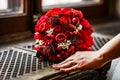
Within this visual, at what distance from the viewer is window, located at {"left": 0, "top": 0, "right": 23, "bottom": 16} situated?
140cm

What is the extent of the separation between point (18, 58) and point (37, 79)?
25 cm

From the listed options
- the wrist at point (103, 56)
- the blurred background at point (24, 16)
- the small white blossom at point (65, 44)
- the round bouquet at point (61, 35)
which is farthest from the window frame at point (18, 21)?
the wrist at point (103, 56)

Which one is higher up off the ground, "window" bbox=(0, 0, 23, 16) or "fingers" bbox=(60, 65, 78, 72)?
"window" bbox=(0, 0, 23, 16)

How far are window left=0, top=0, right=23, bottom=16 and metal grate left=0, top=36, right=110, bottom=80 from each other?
256mm

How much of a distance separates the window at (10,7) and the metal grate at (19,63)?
0.26 m

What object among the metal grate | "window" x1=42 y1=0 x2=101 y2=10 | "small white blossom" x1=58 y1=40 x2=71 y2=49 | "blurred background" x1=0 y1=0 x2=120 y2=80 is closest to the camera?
the metal grate

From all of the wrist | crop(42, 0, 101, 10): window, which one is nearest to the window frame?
crop(42, 0, 101, 10): window

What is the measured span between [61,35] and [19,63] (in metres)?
0.20

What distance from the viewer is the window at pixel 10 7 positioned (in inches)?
55.1

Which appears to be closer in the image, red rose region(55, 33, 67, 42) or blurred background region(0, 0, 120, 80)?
red rose region(55, 33, 67, 42)

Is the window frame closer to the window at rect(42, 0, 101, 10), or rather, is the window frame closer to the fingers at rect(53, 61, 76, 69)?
the window at rect(42, 0, 101, 10)

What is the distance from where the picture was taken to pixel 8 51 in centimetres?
120

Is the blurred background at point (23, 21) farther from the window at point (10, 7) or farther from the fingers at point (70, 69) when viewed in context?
the fingers at point (70, 69)

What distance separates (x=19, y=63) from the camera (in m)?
1.04
